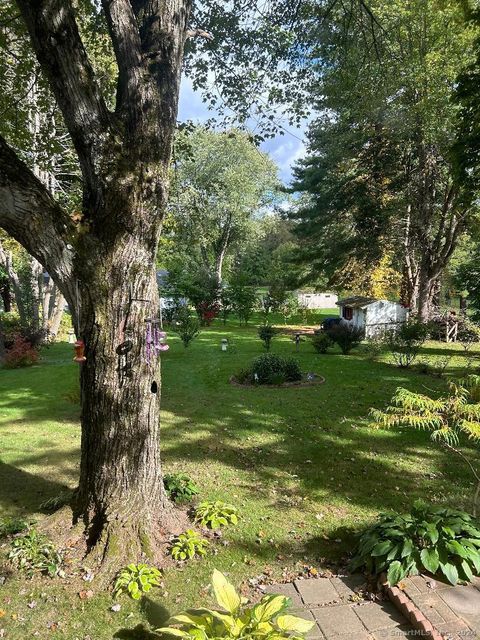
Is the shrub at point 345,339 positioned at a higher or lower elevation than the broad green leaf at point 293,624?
higher

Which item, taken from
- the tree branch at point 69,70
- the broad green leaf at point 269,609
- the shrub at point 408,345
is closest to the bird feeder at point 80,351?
the tree branch at point 69,70

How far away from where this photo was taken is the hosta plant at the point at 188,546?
4121 millimetres

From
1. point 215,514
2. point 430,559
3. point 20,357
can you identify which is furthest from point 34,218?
point 20,357

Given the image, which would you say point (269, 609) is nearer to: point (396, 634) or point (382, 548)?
point (396, 634)

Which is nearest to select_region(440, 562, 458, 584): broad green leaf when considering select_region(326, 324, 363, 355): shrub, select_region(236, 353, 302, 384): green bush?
select_region(236, 353, 302, 384): green bush

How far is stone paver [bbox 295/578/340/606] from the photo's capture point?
11.4 ft

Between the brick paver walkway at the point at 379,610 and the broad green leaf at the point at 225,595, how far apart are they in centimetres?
64

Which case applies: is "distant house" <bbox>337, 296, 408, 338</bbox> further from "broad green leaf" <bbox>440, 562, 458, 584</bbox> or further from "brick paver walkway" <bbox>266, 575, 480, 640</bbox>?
"brick paver walkway" <bbox>266, 575, 480, 640</bbox>

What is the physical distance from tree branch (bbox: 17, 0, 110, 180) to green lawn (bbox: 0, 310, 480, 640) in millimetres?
3748

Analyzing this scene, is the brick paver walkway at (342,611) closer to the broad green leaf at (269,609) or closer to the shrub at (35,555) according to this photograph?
the broad green leaf at (269,609)

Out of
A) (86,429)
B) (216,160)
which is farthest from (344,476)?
(216,160)

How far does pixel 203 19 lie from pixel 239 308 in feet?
82.8

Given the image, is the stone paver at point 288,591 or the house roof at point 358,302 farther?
the house roof at point 358,302

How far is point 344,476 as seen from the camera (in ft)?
20.6
